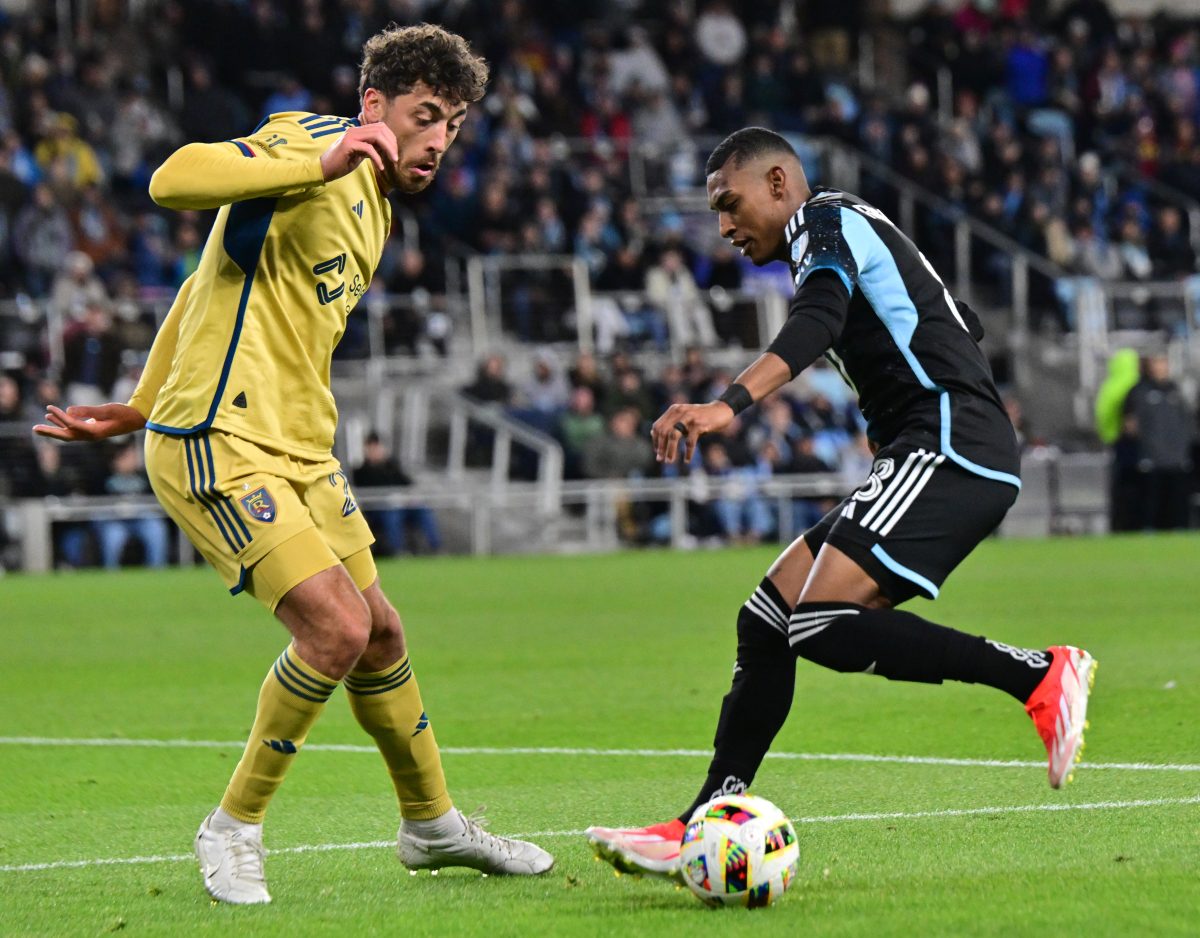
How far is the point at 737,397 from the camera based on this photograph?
16.7 feet

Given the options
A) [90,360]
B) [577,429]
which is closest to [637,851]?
[90,360]

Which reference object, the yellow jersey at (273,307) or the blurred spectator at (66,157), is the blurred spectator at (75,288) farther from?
the yellow jersey at (273,307)

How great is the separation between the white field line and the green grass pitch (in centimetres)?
3

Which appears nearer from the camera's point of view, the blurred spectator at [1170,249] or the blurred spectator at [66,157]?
the blurred spectator at [66,157]

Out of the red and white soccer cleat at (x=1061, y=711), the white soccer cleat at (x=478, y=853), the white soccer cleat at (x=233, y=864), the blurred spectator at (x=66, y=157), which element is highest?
the blurred spectator at (x=66, y=157)

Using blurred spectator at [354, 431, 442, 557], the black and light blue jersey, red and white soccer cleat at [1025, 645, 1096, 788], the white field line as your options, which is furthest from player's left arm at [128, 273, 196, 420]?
blurred spectator at [354, 431, 442, 557]

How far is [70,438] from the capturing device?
6164mm

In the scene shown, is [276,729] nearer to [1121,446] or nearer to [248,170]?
[248,170]

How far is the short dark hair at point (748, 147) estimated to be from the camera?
571 centimetres

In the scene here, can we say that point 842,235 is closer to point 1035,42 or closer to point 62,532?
point 62,532

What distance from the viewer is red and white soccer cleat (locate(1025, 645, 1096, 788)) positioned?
5172mm

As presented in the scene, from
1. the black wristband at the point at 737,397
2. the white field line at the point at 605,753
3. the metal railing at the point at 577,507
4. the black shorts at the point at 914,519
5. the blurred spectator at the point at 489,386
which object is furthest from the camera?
the blurred spectator at the point at 489,386

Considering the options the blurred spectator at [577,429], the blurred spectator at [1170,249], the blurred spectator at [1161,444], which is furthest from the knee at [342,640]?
the blurred spectator at [1170,249]

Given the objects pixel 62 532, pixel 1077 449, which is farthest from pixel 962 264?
pixel 62 532
